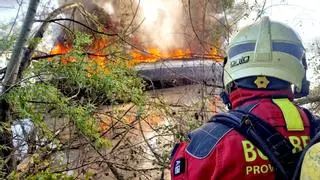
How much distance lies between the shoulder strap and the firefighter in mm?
18

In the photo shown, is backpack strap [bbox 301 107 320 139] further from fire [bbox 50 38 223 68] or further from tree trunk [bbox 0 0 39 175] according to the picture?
fire [bbox 50 38 223 68]

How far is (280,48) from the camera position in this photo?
1724 millimetres

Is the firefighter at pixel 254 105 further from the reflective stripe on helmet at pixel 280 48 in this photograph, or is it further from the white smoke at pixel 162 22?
the white smoke at pixel 162 22

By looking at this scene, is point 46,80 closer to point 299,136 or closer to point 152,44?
point 299,136

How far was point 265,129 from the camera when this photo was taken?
1475 millimetres

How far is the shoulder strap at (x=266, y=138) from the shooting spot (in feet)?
4.69

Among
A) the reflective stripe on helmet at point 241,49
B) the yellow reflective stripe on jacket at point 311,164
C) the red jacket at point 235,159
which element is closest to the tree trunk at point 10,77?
the reflective stripe on helmet at point 241,49

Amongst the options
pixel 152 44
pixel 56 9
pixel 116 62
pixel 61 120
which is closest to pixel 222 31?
pixel 116 62

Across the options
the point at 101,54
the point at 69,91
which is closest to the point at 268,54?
the point at 69,91

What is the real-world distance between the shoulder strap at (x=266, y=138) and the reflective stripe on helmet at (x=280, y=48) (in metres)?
0.37

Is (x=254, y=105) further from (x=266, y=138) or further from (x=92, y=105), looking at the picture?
(x=92, y=105)

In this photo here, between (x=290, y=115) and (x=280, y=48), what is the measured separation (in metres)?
0.32

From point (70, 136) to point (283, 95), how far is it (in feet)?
10.7

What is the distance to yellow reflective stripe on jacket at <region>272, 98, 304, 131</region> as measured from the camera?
1531mm
